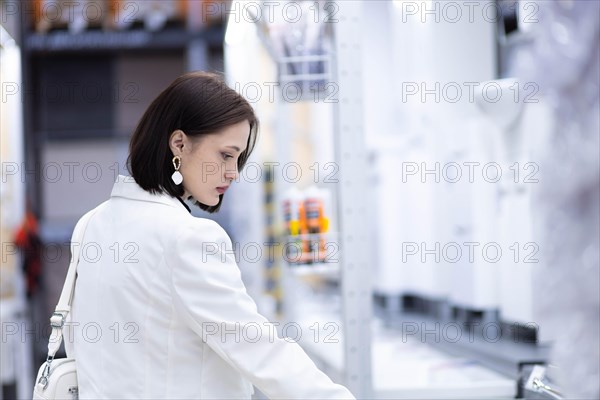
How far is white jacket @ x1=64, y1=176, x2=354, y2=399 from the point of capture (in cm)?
147

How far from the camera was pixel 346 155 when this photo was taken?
236cm

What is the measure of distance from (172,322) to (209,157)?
334 millimetres

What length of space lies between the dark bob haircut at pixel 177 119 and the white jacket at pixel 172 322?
0.13ft

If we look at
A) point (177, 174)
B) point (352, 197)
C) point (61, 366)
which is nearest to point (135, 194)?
point (177, 174)

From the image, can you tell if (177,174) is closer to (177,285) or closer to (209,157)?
(209,157)

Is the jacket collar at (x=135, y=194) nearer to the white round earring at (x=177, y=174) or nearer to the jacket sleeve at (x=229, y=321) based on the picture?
the white round earring at (x=177, y=174)

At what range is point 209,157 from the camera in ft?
5.35

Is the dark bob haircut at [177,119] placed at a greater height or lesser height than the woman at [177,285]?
greater

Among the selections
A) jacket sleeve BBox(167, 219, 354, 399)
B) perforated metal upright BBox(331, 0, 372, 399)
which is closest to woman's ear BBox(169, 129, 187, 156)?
jacket sleeve BBox(167, 219, 354, 399)

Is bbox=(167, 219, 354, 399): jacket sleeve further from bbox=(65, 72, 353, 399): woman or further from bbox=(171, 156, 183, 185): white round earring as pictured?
bbox=(171, 156, 183, 185): white round earring

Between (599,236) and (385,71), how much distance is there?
525 centimetres

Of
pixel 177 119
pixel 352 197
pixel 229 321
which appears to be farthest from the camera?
pixel 352 197

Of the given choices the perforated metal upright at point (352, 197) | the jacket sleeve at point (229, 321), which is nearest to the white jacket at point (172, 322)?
the jacket sleeve at point (229, 321)

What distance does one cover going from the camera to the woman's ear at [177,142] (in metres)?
1.63
